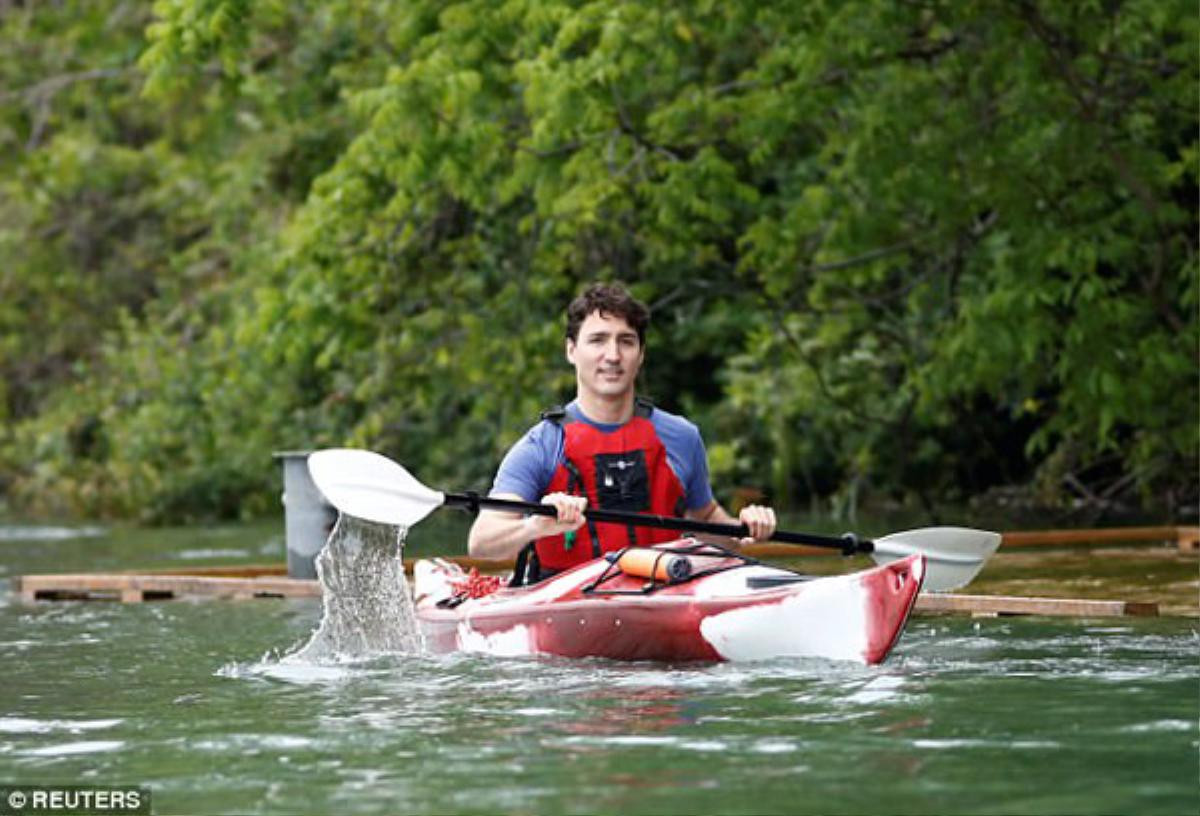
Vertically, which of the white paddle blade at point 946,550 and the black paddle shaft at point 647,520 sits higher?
the black paddle shaft at point 647,520

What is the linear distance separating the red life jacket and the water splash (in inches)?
25.0

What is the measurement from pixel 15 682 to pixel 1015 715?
315cm

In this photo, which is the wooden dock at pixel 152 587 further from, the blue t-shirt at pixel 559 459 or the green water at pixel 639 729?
the blue t-shirt at pixel 559 459

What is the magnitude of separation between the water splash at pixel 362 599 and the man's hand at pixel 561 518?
88 cm

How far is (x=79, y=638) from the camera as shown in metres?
8.34

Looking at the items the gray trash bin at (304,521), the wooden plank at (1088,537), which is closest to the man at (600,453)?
the gray trash bin at (304,521)

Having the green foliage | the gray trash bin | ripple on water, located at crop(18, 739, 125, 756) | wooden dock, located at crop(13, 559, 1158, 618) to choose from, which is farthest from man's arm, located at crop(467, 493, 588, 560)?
the green foliage

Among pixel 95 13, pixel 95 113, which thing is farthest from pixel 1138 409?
pixel 95 113

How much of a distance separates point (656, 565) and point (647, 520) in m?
0.16

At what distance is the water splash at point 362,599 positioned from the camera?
730 centimetres

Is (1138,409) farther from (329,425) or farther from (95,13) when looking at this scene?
(95,13)

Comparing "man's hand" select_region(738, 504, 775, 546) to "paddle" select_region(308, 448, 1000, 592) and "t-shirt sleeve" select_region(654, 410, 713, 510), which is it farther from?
"t-shirt sleeve" select_region(654, 410, 713, 510)

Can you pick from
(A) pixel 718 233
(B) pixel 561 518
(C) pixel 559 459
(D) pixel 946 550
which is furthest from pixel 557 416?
(A) pixel 718 233

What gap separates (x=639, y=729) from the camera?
5277 millimetres
